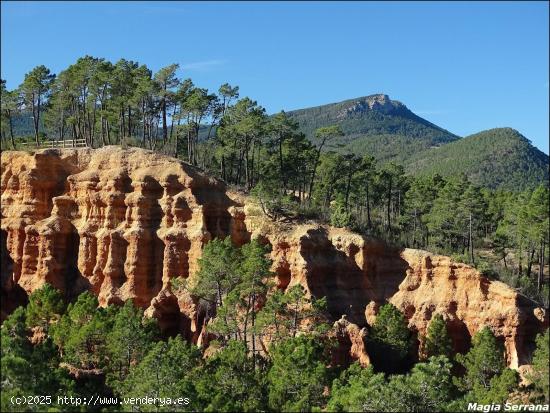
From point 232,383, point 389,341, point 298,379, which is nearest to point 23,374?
point 232,383

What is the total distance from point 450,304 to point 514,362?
5627 millimetres

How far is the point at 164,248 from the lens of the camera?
4566 cm

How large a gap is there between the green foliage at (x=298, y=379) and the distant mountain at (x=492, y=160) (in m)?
119

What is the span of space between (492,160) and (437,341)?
464ft

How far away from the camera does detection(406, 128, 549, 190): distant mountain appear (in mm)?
155875

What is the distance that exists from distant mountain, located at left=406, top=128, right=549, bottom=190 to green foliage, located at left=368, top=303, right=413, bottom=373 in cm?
10923

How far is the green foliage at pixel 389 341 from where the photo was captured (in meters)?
39.8

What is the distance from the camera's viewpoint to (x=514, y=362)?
40.3m

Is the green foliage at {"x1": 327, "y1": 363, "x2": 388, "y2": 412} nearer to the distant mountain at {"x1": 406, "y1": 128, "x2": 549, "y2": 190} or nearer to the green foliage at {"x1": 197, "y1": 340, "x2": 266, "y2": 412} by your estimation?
the green foliage at {"x1": 197, "y1": 340, "x2": 266, "y2": 412}

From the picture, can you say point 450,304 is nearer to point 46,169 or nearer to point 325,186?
point 325,186

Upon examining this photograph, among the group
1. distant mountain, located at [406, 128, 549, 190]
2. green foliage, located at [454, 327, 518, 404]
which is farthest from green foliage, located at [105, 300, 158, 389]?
distant mountain, located at [406, 128, 549, 190]

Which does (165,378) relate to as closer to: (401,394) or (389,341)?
(401,394)

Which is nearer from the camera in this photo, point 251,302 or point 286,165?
point 251,302

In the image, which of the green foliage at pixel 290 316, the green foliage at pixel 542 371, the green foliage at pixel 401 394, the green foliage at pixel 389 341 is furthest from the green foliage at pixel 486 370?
the green foliage at pixel 290 316
